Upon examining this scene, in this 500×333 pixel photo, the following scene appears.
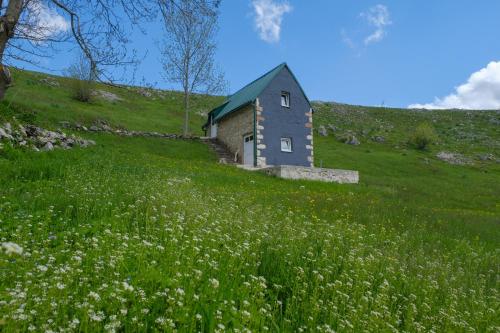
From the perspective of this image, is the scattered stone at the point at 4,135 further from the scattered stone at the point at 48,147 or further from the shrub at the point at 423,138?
the shrub at the point at 423,138

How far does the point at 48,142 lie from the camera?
15398 millimetres

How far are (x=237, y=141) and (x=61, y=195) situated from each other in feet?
79.2

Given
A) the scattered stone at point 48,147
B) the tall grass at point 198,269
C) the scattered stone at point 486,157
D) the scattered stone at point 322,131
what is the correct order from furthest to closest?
1. the scattered stone at point 322,131
2. the scattered stone at point 486,157
3. the scattered stone at point 48,147
4. the tall grass at point 198,269

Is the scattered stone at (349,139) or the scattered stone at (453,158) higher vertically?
the scattered stone at (349,139)

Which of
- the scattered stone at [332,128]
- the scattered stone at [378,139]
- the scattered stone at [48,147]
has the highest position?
the scattered stone at [332,128]

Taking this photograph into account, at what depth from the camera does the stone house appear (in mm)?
28641

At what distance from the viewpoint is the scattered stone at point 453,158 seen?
143ft

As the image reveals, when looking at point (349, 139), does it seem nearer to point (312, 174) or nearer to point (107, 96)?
point (312, 174)

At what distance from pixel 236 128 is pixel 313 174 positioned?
396 inches

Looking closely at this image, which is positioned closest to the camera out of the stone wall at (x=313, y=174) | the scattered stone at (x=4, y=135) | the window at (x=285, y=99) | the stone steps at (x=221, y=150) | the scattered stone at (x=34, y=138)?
the scattered stone at (x=4, y=135)

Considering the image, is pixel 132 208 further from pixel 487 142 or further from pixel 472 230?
pixel 487 142

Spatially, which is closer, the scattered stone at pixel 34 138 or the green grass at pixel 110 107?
the scattered stone at pixel 34 138

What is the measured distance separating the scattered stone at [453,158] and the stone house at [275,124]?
72.6ft

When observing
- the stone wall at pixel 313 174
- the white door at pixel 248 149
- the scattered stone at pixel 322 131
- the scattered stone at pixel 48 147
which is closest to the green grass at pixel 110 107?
the white door at pixel 248 149
